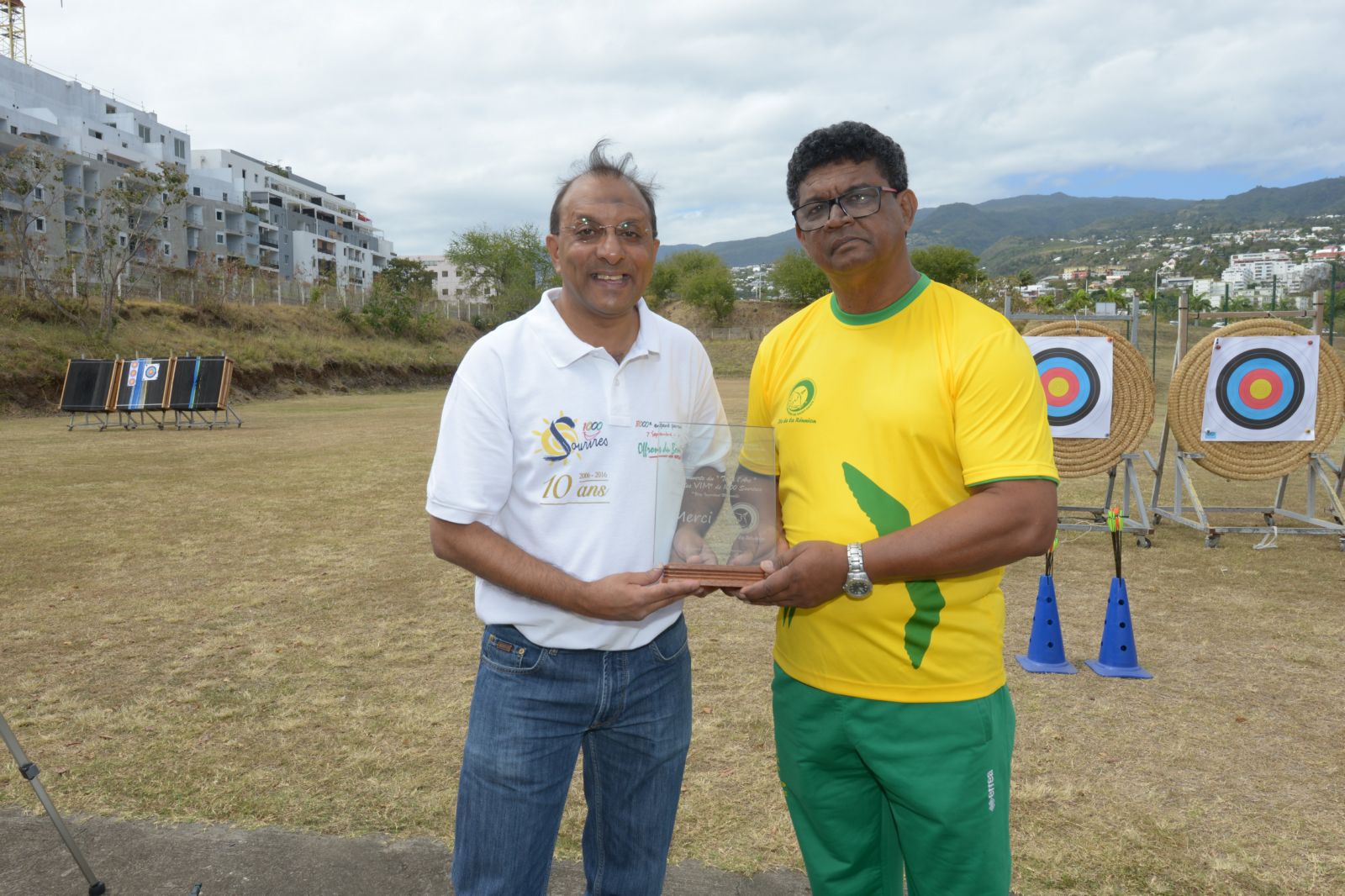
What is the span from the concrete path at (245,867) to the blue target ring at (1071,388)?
19.7 ft

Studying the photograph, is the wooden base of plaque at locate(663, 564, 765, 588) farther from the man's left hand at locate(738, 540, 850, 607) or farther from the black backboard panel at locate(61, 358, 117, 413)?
the black backboard panel at locate(61, 358, 117, 413)

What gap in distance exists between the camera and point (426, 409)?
26.3 metres

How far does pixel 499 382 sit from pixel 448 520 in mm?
285

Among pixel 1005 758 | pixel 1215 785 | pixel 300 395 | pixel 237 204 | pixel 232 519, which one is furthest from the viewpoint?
pixel 237 204

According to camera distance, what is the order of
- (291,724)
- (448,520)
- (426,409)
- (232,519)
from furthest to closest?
(426,409)
(232,519)
(291,724)
(448,520)

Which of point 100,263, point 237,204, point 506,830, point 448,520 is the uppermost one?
point 237,204

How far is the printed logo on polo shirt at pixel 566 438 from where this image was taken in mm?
1754

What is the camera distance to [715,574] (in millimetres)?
1724

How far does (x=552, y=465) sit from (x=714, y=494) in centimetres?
35

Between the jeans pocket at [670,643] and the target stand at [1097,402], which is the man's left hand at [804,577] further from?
the target stand at [1097,402]

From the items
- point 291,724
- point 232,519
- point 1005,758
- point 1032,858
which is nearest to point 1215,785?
point 1032,858

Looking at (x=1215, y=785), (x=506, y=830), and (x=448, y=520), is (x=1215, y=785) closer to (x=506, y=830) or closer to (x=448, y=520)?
(x=506, y=830)

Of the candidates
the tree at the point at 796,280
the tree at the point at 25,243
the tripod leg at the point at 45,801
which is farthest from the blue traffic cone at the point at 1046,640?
the tree at the point at 796,280

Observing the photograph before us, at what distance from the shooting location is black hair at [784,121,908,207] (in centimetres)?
184
